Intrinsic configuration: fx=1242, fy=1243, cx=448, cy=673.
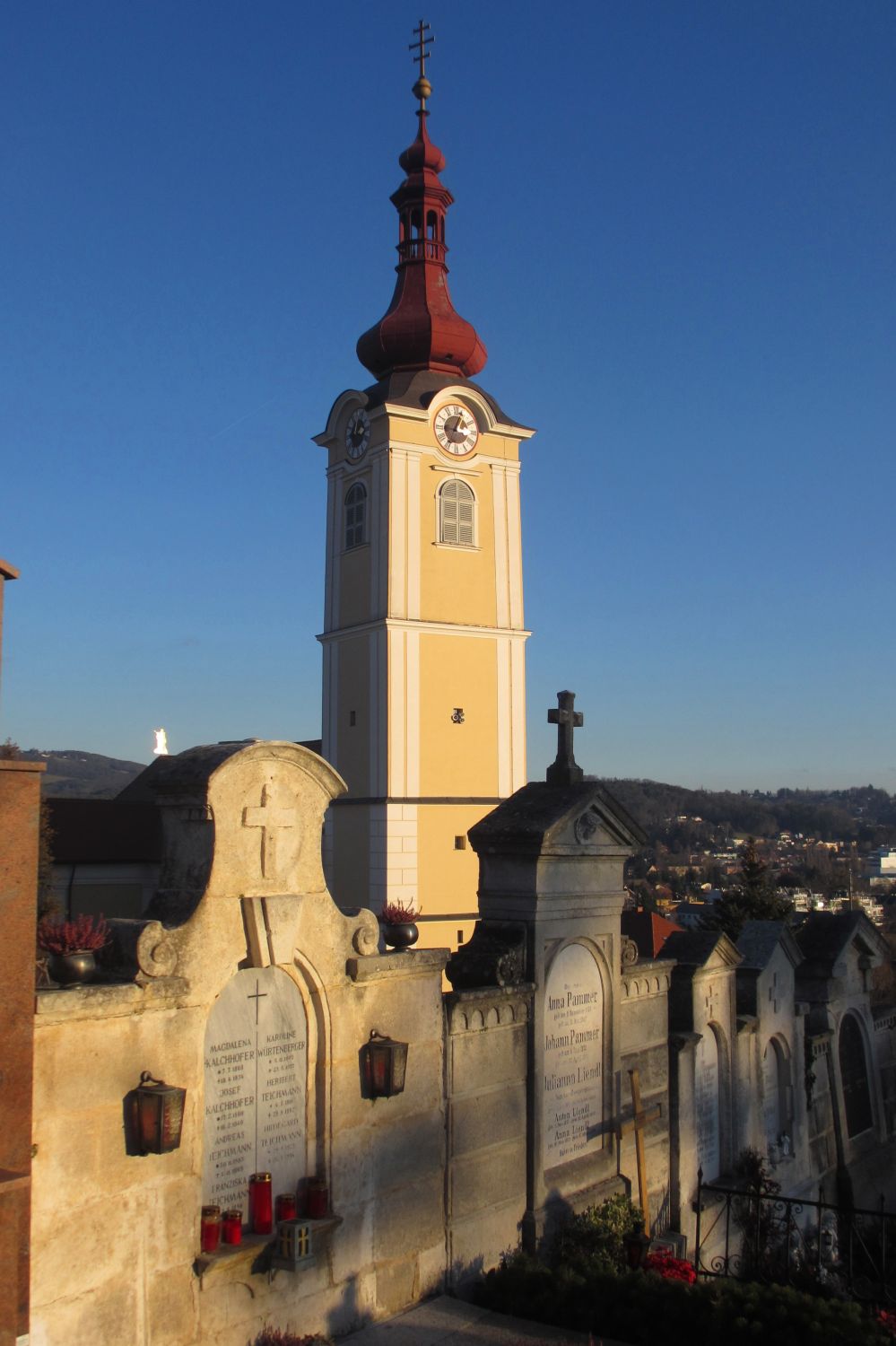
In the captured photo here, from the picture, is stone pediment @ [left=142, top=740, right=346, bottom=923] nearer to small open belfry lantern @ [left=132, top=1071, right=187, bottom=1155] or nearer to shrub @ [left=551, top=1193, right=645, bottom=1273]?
small open belfry lantern @ [left=132, top=1071, right=187, bottom=1155]

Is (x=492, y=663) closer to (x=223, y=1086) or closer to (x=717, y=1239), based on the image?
(x=717, y=1239)

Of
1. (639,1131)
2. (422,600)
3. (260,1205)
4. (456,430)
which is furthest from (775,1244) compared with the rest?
(456,430)

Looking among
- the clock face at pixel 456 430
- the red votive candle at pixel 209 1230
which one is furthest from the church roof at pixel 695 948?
the clock face at pixel 456 430

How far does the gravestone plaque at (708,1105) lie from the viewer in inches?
630

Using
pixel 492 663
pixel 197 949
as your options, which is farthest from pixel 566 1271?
pixel 492 663

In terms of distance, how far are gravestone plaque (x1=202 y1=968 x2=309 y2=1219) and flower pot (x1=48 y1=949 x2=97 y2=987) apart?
49.8 inches

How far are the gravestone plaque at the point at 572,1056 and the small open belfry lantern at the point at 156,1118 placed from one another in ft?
17.9

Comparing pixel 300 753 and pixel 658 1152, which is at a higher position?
pixel 300 753

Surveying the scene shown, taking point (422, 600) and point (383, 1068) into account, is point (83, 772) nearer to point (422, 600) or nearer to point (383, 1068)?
point (422, 600)

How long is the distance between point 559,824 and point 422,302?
2877 centimetres

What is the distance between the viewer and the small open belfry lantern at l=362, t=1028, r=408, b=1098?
35.0 feet

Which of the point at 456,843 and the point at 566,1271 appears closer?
the point at 566,1271

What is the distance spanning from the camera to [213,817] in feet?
31.2

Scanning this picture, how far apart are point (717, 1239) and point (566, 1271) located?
5.16 meters
